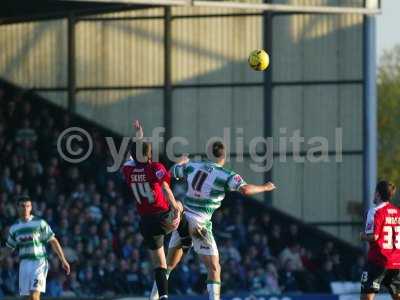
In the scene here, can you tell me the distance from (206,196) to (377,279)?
8.65ft

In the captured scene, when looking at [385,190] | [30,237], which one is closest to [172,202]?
[30,237]

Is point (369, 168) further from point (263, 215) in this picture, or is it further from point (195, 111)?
point (195, 111)

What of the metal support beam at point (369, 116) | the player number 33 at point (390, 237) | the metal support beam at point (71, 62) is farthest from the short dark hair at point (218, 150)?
the metal support beam at point (71, 62)

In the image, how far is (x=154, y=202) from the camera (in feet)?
62.0

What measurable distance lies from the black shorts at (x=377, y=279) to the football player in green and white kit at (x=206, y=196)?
74.3 inches

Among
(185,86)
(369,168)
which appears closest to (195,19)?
(185,86)

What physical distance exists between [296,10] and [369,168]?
499 centimetres

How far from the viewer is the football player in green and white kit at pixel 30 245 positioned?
19422 mm

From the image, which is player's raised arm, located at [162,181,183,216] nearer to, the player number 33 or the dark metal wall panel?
the player number 33

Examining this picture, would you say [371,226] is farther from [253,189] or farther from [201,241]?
[201,241]

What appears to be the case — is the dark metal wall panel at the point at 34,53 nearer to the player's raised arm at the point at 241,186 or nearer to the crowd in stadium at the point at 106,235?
the crowd in stadium at the point at 106,235

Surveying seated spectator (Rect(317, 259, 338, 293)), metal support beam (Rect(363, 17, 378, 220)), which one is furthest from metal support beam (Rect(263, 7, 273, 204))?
seated spectator (Rect(317, 259, 338, 293))

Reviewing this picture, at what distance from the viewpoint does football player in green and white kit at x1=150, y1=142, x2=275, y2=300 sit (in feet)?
59.8

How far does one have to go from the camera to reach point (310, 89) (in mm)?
33719
